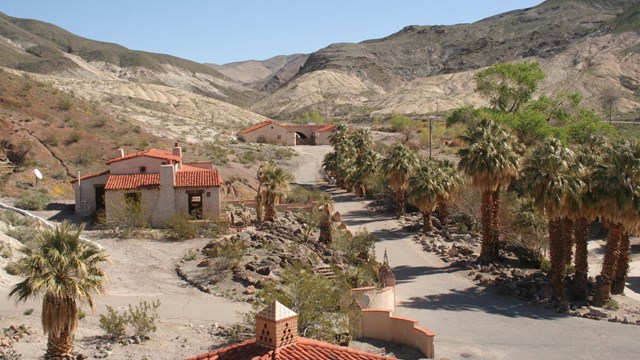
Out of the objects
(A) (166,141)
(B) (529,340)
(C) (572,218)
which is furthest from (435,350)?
(A) (166,141)

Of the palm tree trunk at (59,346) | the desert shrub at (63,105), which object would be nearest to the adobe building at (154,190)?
the palm tree trunk at (59,346)

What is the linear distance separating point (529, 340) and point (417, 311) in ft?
15.1

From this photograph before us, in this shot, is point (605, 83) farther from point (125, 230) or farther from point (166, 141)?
point (125, 230)

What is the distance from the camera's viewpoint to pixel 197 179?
35094mm

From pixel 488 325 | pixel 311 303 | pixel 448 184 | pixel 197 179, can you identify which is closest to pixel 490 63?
pixel 448 184

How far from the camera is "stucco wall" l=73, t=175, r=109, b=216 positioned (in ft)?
119

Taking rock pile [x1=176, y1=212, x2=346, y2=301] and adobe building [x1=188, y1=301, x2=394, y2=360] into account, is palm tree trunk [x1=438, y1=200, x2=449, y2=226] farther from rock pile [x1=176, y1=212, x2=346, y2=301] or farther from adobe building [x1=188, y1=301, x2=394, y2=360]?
adobe building [x1=188, y1=301, x2=394, y2=360]

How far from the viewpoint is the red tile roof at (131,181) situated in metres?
34.1

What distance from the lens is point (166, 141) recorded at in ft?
201

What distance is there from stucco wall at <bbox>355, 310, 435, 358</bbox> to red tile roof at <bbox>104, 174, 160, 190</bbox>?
16.5m

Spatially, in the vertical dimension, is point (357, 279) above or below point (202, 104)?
below

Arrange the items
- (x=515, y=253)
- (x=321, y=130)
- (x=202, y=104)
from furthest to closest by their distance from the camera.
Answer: (x=202, y=104) → (x=321, y=130) → (x=515, y=253)

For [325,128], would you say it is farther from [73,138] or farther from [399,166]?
[399,166]

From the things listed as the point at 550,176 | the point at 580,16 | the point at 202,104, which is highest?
the point at 580,16
